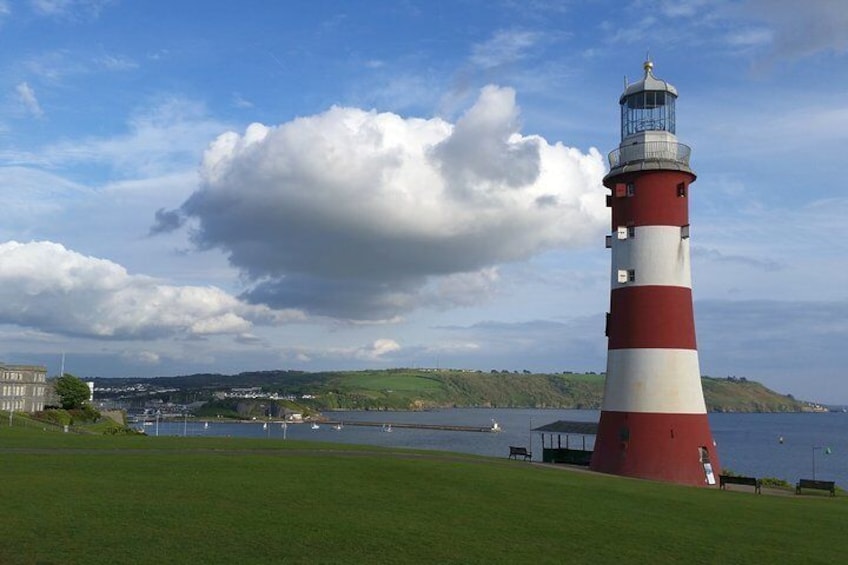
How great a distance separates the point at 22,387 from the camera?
10425cm

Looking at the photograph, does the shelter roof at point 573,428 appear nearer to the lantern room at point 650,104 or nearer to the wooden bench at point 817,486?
the wooden bench at point 817,486

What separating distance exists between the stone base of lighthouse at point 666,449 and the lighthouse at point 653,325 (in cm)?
4

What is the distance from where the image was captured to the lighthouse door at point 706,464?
102 feet

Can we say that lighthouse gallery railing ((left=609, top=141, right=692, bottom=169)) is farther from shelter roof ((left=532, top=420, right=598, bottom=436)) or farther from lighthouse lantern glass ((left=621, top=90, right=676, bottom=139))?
shelter roof ((left=532, top=420, right=598, bottom=436))

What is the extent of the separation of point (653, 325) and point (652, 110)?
10.5 m

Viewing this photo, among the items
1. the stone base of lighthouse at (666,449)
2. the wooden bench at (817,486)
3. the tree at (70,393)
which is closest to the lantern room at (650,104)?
the stone base of lighthouse at (666,449)

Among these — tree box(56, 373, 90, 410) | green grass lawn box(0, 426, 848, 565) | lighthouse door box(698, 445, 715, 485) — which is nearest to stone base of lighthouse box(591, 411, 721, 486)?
lighthouse door box(698, 445, 715, 485)

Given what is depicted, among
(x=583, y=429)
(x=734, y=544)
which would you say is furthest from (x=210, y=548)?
(x=583, y=429)

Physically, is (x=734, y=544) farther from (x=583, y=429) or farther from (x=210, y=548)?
(x=583, y=429)

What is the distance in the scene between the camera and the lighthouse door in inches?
1219

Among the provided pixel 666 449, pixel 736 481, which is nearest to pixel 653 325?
pixel 666 449

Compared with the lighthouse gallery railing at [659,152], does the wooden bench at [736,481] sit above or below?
below

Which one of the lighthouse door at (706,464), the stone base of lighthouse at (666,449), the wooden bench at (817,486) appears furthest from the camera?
the wooden bench at (817,486)

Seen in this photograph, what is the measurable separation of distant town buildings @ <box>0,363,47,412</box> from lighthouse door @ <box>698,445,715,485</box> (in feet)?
317
